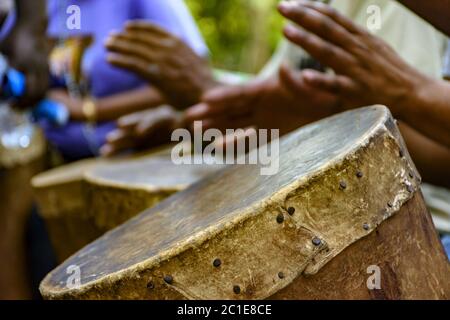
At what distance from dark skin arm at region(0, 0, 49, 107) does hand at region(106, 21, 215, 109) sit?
0.98ft

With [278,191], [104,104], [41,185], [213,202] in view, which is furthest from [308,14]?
[104,104]

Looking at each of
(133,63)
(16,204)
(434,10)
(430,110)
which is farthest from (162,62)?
(434,10)

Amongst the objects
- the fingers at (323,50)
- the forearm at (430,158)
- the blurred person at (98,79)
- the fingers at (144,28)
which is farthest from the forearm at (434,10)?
the blurred person at (98,79)

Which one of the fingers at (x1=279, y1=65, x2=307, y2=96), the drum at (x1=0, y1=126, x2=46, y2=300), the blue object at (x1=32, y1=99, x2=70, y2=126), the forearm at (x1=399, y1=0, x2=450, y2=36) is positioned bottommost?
the drum at (x1=0, y1=126, x2=46, y2=300)

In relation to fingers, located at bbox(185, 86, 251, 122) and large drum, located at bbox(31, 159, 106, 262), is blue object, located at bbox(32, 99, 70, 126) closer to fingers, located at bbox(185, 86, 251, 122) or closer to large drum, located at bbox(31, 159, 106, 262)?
large drum, located at bbox(31, 159, 106, 262)

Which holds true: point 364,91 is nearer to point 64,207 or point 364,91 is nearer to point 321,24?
point 321,24

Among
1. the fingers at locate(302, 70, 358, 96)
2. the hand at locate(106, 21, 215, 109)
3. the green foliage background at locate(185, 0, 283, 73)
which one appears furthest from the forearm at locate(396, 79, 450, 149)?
the green foliage background at locate(185, 0, 283, 73)

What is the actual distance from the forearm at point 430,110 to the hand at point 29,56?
4.19 feet

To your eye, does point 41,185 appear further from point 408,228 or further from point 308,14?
point 408,228

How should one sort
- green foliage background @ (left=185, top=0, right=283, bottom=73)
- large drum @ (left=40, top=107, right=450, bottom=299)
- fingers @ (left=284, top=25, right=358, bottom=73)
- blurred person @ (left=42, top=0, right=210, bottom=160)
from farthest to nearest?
green foliage background @ (left=185, top=0, right=283, bottom=73) < blurred person @ (left=42, top=0, right=210, bottom=160) < fingers @ (left=284, top=25, right=358, bottom=73) < large drum @ (left=40, top=107, right=450, bottom=299)

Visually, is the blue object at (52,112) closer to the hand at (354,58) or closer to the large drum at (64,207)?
the large drum at (64,207)

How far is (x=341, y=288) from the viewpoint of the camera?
0.85 metres

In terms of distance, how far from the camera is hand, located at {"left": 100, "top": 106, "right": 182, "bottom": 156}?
2.38 metres
